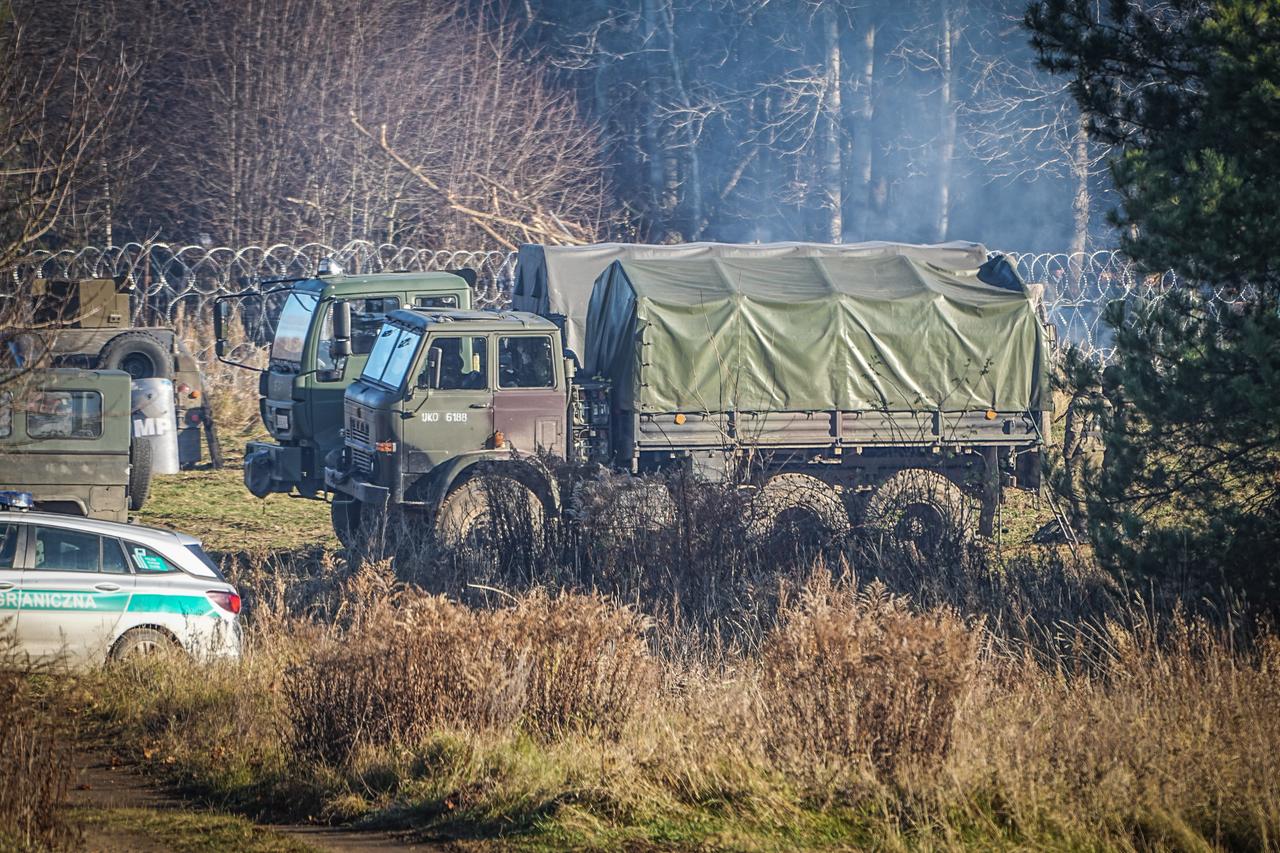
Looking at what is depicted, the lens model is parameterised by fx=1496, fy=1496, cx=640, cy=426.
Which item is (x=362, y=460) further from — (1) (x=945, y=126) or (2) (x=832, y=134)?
(1) (x=945, y=126)

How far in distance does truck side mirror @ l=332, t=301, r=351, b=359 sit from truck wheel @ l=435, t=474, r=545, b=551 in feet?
7.89

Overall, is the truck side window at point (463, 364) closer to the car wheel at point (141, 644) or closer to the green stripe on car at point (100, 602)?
the green stripe on car at point (100, 602)

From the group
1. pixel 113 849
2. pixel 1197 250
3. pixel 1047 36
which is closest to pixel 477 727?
pixel 113 849

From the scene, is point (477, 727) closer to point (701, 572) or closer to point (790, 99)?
point (701, 572)

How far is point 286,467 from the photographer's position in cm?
1530

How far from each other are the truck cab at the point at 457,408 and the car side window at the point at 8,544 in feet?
13.0

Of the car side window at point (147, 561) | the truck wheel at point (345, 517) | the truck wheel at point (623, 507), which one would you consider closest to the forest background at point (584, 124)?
the truck wheel at point (345, 517)

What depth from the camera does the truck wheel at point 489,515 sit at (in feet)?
41.9

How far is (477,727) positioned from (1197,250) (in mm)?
5389

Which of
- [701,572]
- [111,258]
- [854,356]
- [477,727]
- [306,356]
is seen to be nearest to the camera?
[477,727]

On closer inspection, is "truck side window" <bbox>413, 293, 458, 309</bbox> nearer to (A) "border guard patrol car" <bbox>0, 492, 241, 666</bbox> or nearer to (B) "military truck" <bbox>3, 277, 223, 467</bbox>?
(B) "military truck" <bbox>3, 277, 223, 467</bbox>

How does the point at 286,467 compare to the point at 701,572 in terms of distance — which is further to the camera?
the point at 286,467

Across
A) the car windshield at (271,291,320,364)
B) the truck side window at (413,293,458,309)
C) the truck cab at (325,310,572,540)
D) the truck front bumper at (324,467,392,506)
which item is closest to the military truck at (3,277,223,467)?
the car windshield at (271,291,320,364)

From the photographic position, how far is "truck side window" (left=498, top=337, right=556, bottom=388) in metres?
13.8
